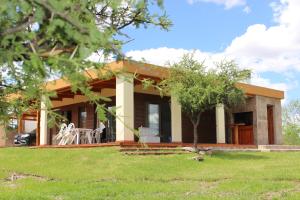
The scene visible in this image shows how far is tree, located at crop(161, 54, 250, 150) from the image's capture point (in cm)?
1612

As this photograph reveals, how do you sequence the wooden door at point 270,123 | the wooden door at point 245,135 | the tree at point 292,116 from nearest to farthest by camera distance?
the wooden door at point 245,135 → the wooden door at point 270,123 → the tree at point 292,116

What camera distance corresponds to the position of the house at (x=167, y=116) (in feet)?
60.3

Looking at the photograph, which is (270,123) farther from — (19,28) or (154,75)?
(19,28)

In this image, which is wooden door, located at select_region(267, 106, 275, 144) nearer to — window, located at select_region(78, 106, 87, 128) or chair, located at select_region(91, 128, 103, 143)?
window, located at select_region(78, 106, 87, 128)

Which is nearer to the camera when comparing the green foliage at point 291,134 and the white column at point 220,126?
the white column at point 220,126

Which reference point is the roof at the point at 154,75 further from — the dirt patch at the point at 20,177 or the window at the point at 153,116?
the window at the point at 153,116

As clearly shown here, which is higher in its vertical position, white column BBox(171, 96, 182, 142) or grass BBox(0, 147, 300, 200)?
white column BBox(171, 96, 182, 142)

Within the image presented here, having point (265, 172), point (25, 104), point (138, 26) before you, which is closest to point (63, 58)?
point (138, 26)

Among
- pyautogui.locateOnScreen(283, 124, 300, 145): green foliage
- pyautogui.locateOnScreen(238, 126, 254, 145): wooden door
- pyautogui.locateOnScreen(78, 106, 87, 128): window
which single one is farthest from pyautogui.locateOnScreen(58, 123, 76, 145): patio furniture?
pyautogui.locateOnScreen(283, 124, 300, 145): green foliage

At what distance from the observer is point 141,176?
12062mm

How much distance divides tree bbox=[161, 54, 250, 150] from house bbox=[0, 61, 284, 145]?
1.26m

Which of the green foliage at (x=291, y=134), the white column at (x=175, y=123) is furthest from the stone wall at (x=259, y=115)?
the green foliage at (x=291, y=134)

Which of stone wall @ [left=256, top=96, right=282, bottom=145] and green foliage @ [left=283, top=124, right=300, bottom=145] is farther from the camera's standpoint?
green foliage @ [left=283, top=124, right=300, bottom=145]

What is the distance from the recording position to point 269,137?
986 inches
